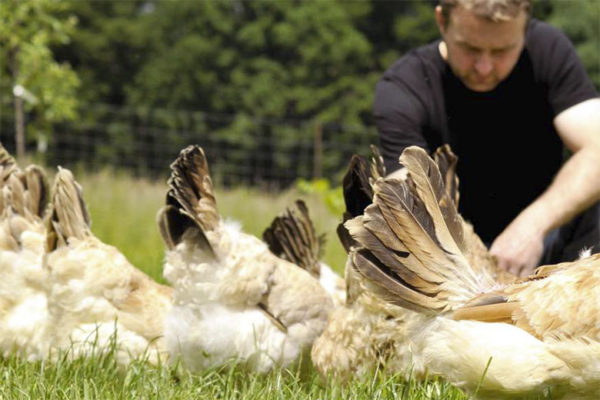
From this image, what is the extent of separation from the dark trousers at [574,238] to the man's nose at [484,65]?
1.15 m

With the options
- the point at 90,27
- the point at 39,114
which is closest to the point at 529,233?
the point at 39,114

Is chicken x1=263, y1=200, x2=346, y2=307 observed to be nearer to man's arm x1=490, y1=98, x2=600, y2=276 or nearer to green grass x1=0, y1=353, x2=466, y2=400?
man's arm x1=490, y1=98, x2=600, y2=276

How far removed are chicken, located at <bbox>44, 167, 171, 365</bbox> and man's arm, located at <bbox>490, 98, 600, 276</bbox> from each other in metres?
1.70

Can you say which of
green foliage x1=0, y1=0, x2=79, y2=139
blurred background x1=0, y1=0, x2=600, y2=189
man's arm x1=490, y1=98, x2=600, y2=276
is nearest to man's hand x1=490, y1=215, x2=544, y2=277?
man's arm x1=490, y1=98, x2=600, y2=276

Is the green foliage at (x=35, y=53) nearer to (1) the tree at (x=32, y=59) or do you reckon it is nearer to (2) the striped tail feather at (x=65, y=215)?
(1) the tree at (x=32, y=59)

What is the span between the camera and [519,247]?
383cm

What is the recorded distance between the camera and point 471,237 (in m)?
3.76

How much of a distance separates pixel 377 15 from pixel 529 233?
30.2 m

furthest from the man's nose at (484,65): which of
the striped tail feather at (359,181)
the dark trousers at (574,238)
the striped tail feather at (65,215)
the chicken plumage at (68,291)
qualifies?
the striped tail feather at (65,215)

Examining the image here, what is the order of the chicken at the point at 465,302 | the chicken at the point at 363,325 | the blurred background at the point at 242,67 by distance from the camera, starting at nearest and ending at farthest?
the chicken at the point at 465,302
the chicken at the point at 363,325
the blurred background at the point at 242,67

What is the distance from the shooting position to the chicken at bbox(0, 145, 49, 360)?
12.5ft

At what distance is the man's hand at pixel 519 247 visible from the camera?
151 inches

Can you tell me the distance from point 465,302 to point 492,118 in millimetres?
2106

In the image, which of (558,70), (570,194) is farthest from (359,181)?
(558,70)
